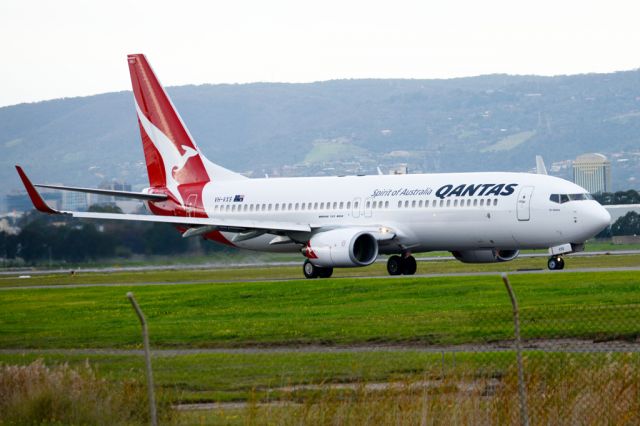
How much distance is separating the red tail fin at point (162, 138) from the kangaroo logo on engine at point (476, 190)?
12819mm

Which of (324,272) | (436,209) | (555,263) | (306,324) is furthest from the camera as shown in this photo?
(324,272)

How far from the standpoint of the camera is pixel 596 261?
53188mm

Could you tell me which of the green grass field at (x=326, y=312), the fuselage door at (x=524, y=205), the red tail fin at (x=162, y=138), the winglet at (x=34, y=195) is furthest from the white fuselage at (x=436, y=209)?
the winglet at (x=34, y=195)

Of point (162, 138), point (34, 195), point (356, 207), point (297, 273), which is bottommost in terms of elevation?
point (297, 273)

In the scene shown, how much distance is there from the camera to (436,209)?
45.0 m

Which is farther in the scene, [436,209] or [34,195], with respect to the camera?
[436,209]

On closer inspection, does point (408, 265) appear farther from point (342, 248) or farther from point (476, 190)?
point (476, 190)

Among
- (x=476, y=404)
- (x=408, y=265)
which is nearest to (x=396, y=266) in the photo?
(x=408, y=265)

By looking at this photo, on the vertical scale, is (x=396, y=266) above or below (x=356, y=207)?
below

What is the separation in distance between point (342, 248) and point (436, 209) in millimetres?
3401

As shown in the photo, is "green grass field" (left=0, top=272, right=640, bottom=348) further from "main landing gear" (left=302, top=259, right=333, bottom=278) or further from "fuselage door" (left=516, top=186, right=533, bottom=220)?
"main landing gear" (left=302, top=259, right=333, bottom=278)

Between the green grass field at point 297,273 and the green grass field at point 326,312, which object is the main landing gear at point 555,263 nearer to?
the green grass field at point 297,273

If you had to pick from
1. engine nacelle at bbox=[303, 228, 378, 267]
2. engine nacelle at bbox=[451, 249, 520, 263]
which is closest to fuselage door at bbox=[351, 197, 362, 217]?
engine nacelle at bbox=[303, 228, 378, 267]

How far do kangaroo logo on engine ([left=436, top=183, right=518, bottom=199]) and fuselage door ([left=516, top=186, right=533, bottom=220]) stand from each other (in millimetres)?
465
